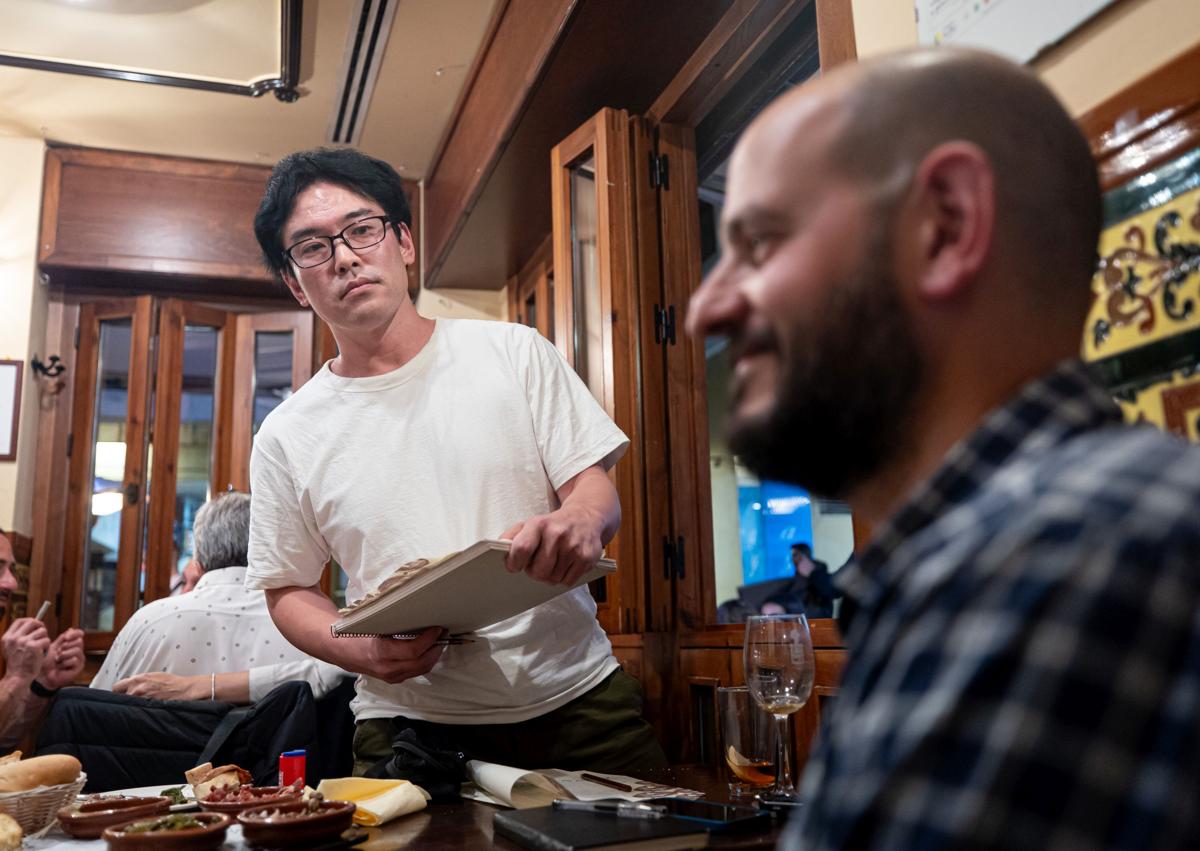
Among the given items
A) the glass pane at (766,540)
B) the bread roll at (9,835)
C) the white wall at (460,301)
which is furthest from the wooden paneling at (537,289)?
the bread roll at (9,835)

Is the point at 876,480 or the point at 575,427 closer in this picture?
the point at 876,480

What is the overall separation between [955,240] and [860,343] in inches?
3.0

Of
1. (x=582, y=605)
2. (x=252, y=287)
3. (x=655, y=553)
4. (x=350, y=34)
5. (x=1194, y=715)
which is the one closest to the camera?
(x=1194, y=715)

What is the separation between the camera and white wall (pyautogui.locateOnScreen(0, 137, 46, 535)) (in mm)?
3906

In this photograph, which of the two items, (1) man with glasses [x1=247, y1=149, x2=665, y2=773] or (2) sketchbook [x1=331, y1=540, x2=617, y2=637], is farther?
(1) man with glasses [x1=247, y1=149, x2=665, y2=773]

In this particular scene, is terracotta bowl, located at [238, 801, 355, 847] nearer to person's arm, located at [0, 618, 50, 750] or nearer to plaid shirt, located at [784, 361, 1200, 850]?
plaid shirt, located at [784, 361, 1200, 850]

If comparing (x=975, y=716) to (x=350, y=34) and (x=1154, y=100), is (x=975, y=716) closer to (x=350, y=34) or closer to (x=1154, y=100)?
(x=1154, y=100)

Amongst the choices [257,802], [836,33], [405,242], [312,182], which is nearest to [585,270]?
[405,242]

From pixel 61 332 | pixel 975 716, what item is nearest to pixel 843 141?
pixel 975 716

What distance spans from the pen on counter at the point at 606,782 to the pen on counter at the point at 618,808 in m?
0.10

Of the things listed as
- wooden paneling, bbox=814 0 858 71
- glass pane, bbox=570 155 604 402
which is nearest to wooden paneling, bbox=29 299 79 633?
glass pane, bbox=570 155 604 402

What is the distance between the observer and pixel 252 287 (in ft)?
13.9

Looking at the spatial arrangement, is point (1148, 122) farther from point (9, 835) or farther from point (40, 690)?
point (40, 690)

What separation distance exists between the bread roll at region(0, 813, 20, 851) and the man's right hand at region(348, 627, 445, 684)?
0.45 meters
